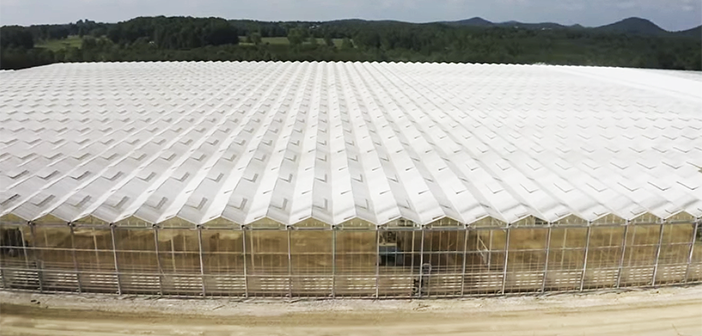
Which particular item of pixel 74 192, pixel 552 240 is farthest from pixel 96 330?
pixel 552 240

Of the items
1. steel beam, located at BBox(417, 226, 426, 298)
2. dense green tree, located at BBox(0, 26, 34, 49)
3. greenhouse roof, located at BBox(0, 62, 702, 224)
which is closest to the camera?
steel beam, located at BBox(417, 226, 426, 298)

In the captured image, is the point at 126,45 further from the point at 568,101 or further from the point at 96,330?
the point at 96,330

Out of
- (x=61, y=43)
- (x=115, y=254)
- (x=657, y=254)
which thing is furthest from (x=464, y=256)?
(x=61, y=43)

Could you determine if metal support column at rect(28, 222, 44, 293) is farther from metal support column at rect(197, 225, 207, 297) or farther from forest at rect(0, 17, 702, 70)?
forest at rect(0, 17, 702, 70)

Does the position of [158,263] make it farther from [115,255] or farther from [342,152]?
[342,152]

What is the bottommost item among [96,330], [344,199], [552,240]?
[96,330]

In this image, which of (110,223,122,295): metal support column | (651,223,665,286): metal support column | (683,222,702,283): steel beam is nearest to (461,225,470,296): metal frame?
(651,223,665,286): metal support column

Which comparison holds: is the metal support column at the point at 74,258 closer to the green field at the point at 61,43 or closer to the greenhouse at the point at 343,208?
the greenhouse at the point at 343,208
